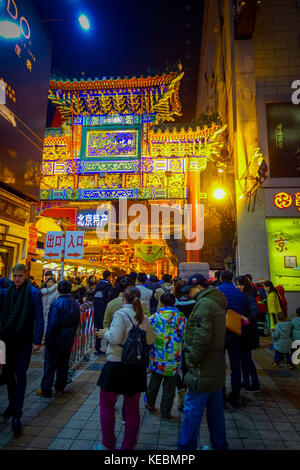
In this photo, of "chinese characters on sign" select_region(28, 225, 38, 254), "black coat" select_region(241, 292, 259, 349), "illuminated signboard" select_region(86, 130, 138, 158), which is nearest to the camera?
"black coat" select_region(241, 292, 259, 349)

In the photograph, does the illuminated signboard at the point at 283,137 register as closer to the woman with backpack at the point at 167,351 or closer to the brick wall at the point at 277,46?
the brick wall at the point at 277,46

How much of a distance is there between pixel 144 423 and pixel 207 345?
198 cm

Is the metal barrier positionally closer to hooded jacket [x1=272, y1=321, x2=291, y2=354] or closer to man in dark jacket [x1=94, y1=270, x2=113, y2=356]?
man in dark jacket [x1=94, y1=270, x2=113, y2=356]

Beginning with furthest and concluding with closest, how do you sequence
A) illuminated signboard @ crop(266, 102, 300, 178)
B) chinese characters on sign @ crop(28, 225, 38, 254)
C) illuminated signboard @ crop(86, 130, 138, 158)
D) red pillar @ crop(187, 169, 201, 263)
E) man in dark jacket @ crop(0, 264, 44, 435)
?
illuminated signboard @ crop(86, 130, 138, 158) → red pillar @ crop(187, 169, 201, 263) → chinese characters on sign @ crop(28, 225, 38, 254) → illuminated signboard @ crop(266, 102, 300, 178) → man in dark jacket @ crop(0, 264, 44, 435)

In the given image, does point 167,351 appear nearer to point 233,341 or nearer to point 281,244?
point 233,341

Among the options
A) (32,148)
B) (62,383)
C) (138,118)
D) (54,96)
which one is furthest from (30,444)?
(54,96)

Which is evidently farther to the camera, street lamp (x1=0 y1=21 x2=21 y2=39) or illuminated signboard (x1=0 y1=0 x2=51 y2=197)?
illuminated signboard (x1=0 y1=0 x2=51 y2=197)

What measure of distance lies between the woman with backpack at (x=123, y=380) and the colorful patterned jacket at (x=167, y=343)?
1.15 meters

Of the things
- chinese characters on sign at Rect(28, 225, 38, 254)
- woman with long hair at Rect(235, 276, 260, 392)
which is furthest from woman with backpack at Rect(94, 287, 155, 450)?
chinese characters on sign at Rect(28, 225, 38, 254)

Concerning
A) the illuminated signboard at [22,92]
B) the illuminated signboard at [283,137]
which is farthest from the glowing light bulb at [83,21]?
the illuminated signboard at [283,137]

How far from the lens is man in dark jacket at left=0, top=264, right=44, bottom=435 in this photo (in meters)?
3.79

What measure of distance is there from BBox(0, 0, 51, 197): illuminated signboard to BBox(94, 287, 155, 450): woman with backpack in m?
8.27

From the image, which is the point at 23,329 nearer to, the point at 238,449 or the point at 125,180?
the point at 238,449

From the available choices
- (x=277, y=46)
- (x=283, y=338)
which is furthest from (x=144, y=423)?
(x=277, y=46)
